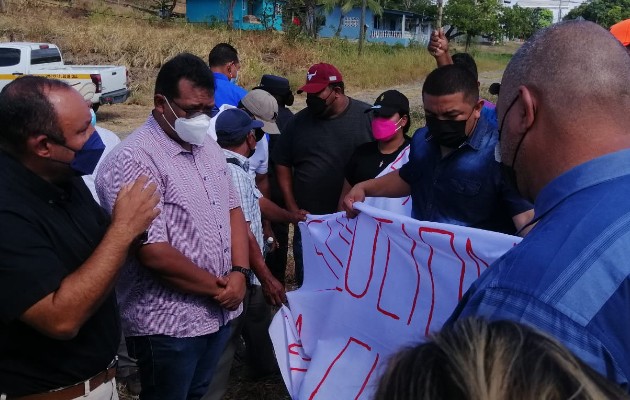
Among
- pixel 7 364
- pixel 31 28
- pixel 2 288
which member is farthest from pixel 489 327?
pixel 31 28

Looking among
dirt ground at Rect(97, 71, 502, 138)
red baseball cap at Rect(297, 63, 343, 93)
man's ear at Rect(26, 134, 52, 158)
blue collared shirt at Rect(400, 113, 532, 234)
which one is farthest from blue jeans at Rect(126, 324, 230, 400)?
dirt ground at Rect(97, 71, 502, 138)

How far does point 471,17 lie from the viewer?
47.7 meters

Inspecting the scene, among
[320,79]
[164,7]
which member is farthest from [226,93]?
[164,7]

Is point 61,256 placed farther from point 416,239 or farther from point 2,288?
point 416,239

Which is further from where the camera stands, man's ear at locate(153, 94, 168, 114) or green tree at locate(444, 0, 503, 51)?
green tree at locate(444, 0, 503, 51)

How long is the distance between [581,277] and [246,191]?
2533 millimetres

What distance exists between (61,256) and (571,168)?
1680 mm

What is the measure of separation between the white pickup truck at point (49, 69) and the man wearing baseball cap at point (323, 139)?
9.70m

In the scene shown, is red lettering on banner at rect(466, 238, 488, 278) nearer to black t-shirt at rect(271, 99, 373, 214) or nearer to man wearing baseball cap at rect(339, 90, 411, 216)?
man wearing baseball cap at rect(339, 90, 411, 216)

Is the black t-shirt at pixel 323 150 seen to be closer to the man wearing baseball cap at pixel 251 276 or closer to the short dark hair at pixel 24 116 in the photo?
the man wearing baseball cap at pixel 251 276

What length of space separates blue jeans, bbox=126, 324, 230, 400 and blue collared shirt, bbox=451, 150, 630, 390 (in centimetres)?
178

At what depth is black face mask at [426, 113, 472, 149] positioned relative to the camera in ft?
9.69

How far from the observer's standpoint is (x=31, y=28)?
2280cm

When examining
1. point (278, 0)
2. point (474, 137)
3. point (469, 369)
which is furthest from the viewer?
point (278, 0)
